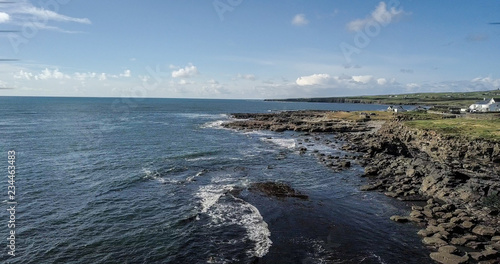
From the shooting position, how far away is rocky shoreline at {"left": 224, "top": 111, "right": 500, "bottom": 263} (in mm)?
23859

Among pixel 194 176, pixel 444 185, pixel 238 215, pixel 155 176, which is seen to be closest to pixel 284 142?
pixel 194 176

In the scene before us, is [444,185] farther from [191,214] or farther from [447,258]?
[191,214]

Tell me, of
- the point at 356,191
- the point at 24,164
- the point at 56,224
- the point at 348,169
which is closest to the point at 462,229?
the point at 356,191

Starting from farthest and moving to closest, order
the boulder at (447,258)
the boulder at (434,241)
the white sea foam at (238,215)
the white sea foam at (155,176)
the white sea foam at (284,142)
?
the white sea foam at (284,142) → the white sea foam at (155,176) → the white sea foam at (238,215) → the boulder at (434,241) → the boulder at (447,258)

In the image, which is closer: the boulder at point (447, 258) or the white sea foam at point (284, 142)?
the boulder at point (447, 258)

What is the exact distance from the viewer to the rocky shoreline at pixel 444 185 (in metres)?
23.9

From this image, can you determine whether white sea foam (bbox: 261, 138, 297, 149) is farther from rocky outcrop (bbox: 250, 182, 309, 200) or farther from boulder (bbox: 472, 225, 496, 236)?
boulder (bbox: 472, 225, 496, 236)

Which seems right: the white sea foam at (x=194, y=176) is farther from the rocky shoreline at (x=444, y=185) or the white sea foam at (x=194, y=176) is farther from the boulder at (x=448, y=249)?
the boulder at (x=448, y=249)

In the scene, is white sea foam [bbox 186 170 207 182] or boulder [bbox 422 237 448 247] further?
white sea foam [bbox 186 170 207 182]

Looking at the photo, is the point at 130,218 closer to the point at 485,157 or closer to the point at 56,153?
the point at 56,153

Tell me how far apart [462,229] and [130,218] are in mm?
29404

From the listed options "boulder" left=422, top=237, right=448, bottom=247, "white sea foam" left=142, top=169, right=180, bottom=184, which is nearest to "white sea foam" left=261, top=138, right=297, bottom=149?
"white sea foam" left=142, top=169, right=180, bottom=184

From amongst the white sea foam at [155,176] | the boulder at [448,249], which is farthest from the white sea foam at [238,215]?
the boulder at [448,249]

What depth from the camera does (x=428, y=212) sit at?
29734 millimetres
